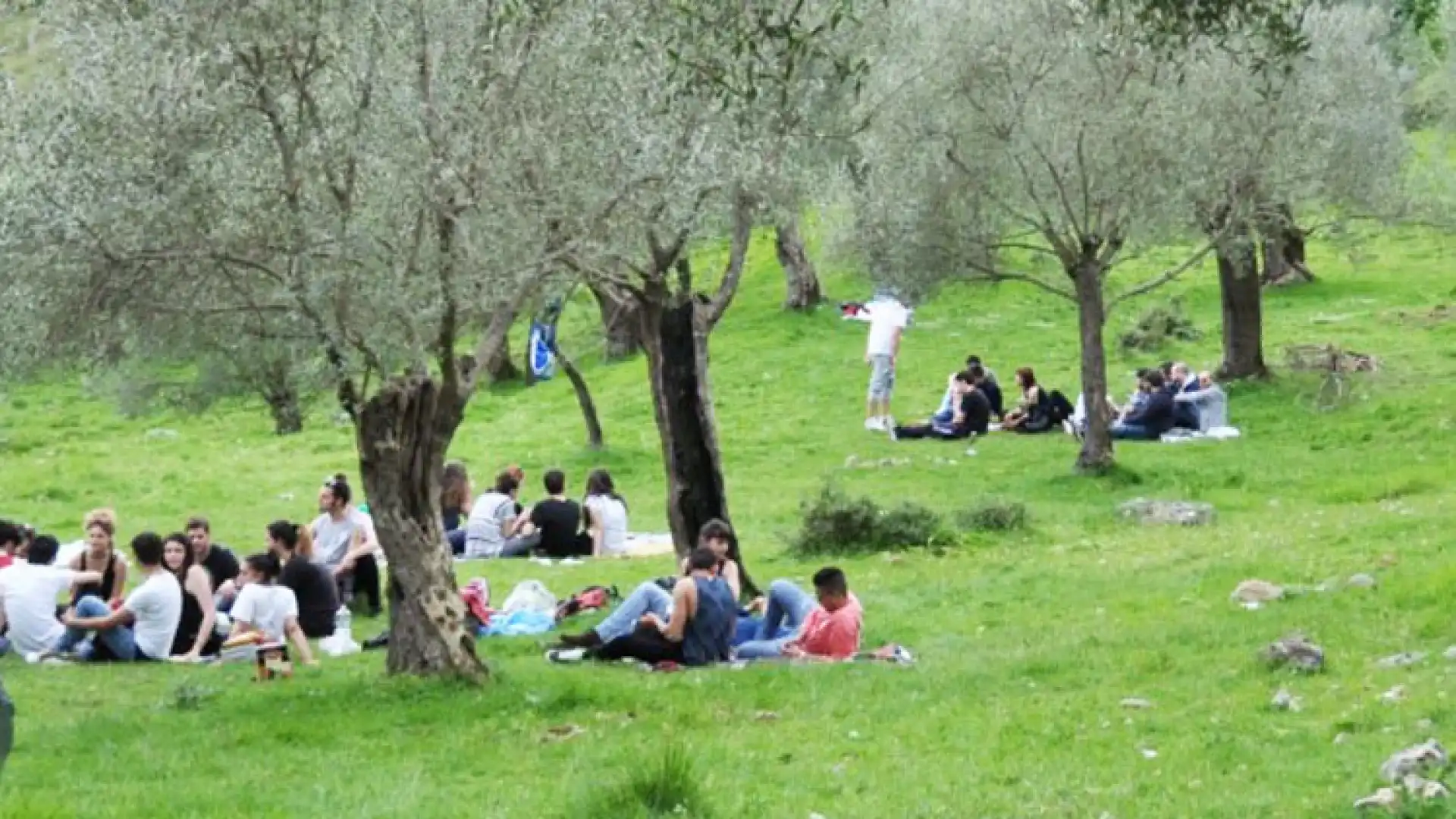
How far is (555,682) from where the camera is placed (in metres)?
16.0

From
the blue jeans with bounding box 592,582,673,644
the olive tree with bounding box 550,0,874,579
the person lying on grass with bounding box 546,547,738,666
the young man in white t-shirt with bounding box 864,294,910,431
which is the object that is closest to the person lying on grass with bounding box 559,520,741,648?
the blue jeans with bounding box 592,582,673,644

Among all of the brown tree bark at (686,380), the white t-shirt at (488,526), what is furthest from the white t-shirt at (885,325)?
the brown tree bark at (686,380)

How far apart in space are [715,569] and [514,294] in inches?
144

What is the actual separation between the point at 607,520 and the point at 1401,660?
1268 cm

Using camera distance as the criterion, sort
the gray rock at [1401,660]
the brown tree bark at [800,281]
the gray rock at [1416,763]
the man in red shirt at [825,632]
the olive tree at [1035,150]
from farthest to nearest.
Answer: the brown tree bark at [800,281], the olive tree at [1035,150], the man in red shirt at [825,632], the gray rock at [1401,660], the gray rock at [1416,763]

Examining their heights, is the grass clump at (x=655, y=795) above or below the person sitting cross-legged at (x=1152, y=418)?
below

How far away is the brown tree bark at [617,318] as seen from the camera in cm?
2062

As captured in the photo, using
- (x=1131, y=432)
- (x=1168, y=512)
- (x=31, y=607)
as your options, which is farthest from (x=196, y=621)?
(x=1131, y=432)

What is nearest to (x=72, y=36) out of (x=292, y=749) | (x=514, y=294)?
(x=514, y=294)

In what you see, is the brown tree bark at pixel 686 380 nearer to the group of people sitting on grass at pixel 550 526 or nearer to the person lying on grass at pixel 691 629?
the person lying on grass at pixel 691 629

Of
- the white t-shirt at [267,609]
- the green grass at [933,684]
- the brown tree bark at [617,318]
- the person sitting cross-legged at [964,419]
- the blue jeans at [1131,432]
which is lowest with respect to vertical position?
the green grass at [933,684]

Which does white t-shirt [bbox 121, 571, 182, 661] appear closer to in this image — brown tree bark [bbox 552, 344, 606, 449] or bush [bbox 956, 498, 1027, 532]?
bush [bbox 956, 498, 1027, 532]

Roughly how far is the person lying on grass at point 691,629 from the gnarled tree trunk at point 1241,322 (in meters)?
19.6

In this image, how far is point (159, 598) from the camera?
19.0m
